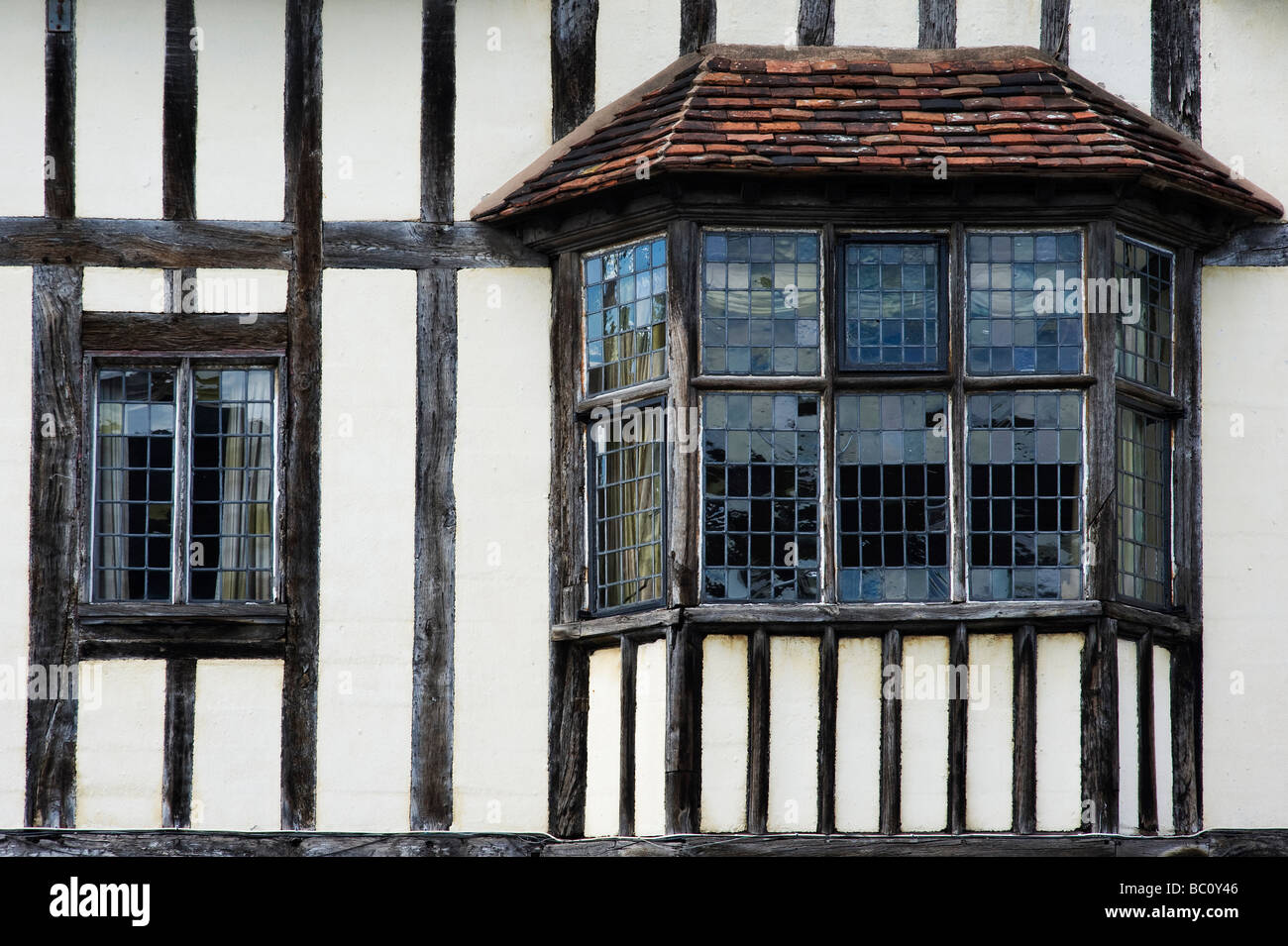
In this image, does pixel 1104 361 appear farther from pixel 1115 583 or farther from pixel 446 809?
pixel 446 809

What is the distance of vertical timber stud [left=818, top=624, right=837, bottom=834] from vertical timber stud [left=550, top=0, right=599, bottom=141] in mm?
3270

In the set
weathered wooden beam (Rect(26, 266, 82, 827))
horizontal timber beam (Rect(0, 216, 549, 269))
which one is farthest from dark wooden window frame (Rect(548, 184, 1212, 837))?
weathered wooden beam (Rect(26, 266, 82, 827))

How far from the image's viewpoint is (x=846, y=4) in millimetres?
11695

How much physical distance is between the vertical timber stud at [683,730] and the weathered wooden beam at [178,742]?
2.58 meters

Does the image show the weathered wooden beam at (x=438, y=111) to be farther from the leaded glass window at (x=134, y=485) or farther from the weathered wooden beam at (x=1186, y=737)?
the weathered wooden beam at (x=1186, y=737)

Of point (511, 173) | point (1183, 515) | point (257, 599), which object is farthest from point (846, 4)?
point (257, 599)

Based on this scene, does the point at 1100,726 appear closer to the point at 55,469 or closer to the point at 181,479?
the point at 181,479

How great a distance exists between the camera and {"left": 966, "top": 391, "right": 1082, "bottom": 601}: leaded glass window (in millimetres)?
10766

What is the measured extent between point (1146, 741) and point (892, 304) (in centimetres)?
258

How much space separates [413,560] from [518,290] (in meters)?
1.58

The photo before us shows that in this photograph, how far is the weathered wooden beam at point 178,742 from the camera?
11.1 metres

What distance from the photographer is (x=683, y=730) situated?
10508 millimetres

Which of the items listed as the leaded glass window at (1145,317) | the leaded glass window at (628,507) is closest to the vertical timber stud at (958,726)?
the leaded glass window at (628,507)

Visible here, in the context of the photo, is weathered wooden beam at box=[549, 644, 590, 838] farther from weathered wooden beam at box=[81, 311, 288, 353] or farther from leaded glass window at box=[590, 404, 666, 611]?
weathered wooden beam at box=[81, 311, 288, 353]
